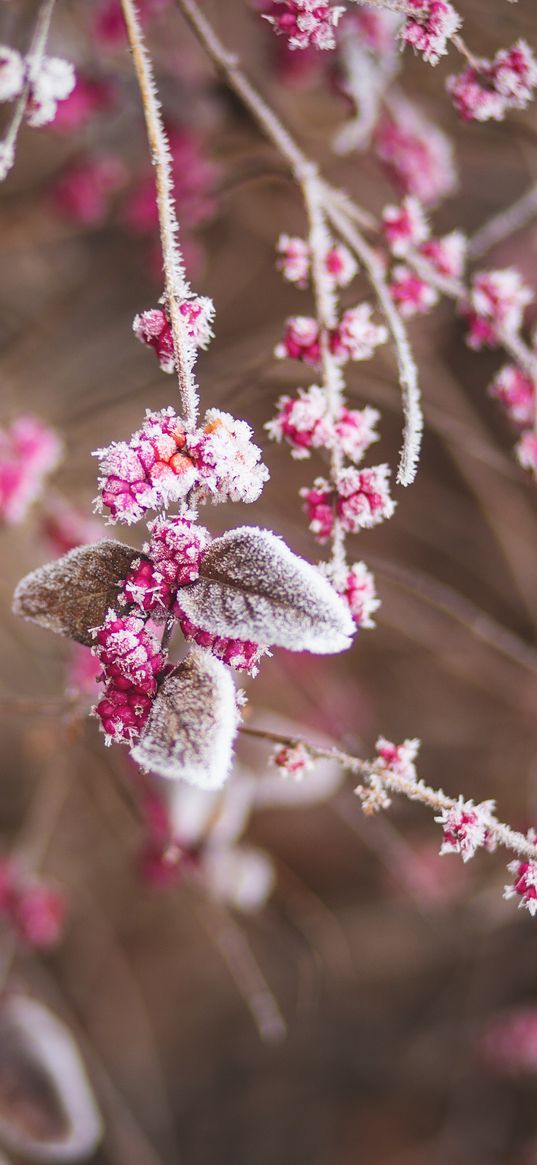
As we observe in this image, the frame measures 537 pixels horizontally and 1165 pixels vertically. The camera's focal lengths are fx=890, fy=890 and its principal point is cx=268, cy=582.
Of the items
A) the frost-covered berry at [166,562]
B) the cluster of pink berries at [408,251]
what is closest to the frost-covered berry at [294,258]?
the cluster of pink berries at [408,251]

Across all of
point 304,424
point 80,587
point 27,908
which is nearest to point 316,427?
point 304,424

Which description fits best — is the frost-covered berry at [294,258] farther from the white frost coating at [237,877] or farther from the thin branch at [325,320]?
the white frost coating at [237,877]

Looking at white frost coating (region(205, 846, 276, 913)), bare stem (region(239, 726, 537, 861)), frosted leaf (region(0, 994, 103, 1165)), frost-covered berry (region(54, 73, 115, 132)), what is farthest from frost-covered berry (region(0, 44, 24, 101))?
frosted leaf (region(0, 994, 103, 1165))

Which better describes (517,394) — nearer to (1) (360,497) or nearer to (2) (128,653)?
(1) (360,497)

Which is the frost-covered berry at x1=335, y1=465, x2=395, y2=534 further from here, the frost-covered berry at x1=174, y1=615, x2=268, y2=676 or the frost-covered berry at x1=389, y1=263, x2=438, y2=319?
the frost-covered berry at x1=389, y1=263, x2=438, y2=319

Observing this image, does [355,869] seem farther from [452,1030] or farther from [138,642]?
Answer: [138,642]
